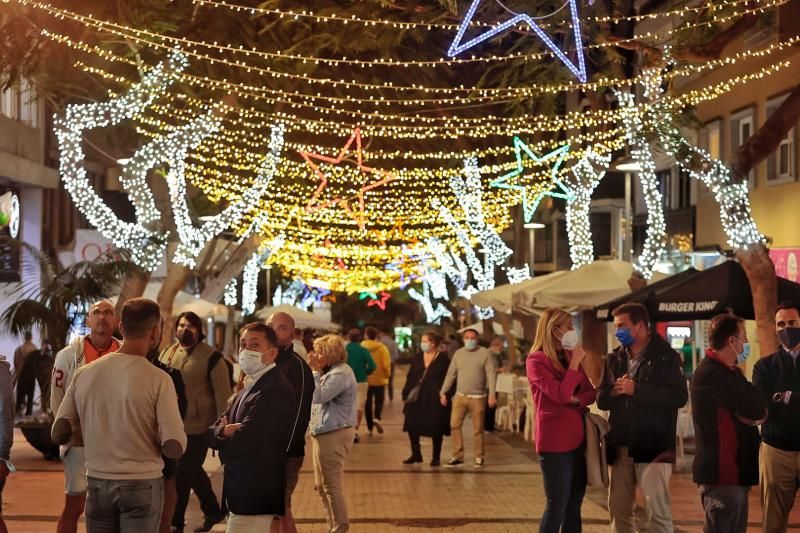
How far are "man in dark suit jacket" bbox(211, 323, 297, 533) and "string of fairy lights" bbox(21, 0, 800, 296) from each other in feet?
22.2

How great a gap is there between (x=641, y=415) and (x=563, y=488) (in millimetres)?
722

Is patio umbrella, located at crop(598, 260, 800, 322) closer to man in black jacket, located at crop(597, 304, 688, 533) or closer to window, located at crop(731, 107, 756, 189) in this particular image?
man in black jacket, located at crop(597, 304, 688, 533)

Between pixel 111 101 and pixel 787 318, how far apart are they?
13.8 metres

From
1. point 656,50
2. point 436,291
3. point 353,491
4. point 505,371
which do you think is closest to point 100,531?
point 353,491

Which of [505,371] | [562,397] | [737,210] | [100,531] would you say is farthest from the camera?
[505,371]

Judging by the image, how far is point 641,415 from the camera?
31.2ft

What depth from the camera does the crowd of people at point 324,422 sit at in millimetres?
7004

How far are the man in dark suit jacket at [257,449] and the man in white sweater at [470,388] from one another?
10.5m

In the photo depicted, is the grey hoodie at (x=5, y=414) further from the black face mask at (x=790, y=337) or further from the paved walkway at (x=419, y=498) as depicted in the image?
the black face mask at (x=790, y=337)

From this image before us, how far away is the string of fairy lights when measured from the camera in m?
18.9

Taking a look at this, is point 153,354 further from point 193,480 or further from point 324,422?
point 193,480

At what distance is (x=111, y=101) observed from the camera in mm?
21375

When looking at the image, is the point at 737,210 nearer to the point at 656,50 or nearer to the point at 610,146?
the point at 656,50

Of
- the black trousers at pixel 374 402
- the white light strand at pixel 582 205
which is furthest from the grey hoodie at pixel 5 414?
the white light strand at pixel 582 205
